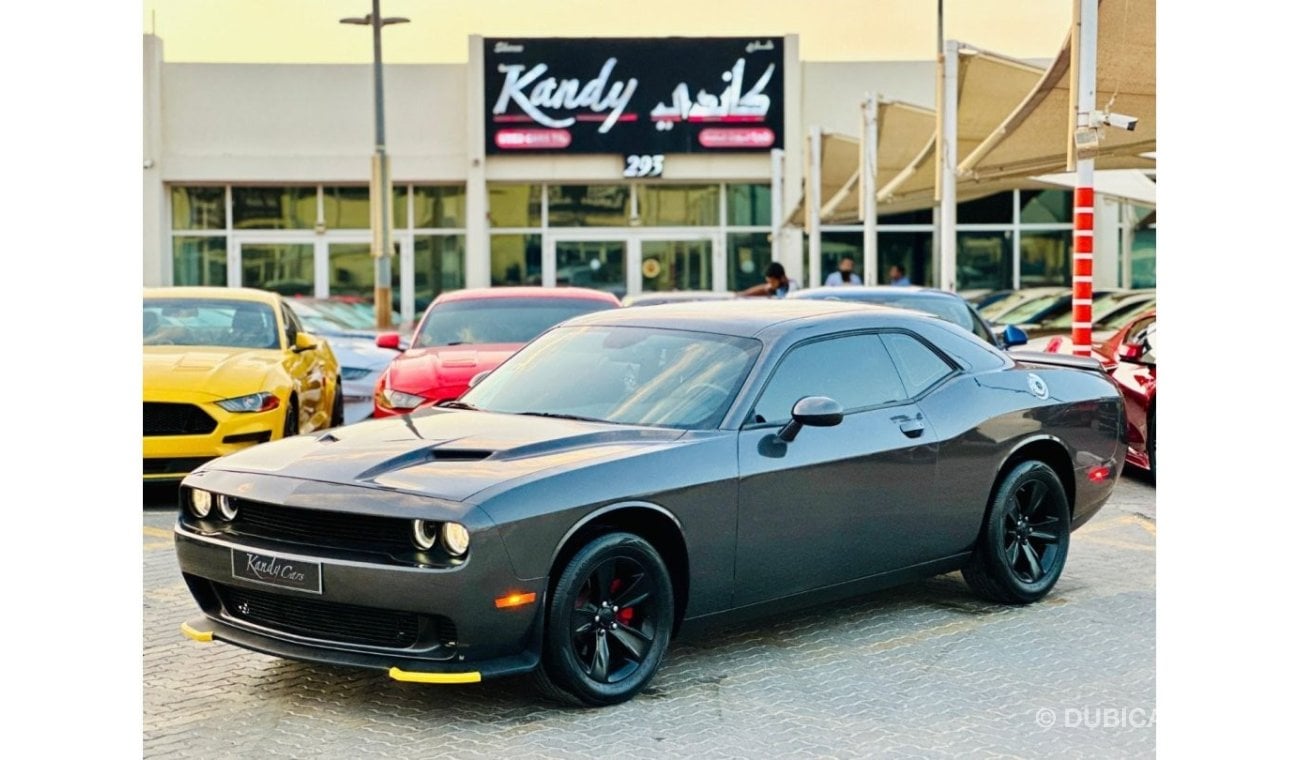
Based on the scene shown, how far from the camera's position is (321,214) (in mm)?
38438

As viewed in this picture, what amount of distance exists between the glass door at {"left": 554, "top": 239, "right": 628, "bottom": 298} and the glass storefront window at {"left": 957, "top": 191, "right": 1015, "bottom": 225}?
25.8 ft

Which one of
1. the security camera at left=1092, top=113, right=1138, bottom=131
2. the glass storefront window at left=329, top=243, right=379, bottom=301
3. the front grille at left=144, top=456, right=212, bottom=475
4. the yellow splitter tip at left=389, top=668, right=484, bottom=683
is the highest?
the security camera at left=1092, top=113, right=1138, bottom=131

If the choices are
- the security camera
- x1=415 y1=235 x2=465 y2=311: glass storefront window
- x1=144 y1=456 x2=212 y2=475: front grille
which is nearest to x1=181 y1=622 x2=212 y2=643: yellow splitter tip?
x1=144 y1=456 x2=212 y2=475: front grille

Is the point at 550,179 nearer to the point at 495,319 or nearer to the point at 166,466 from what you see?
the point at 495,319

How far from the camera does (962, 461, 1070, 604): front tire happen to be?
25.1 ft

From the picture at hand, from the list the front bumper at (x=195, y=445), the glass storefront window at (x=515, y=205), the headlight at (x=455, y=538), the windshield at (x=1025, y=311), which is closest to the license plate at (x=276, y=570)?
the headlight at (x=455, y=538)

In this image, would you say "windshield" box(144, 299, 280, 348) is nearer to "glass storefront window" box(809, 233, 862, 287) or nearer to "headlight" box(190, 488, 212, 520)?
"headlight" box(190, 488, 212, 520)

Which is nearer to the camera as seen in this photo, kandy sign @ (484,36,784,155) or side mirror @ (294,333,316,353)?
side mirror @ (294,333,316,353)

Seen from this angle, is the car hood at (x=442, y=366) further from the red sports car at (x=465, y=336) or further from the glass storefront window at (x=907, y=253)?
the glass storefront window at (x=907, y=253)

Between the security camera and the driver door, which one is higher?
the security camera

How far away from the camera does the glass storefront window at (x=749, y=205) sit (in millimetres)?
38188

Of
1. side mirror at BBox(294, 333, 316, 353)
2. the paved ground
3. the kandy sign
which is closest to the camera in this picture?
the paved ground
